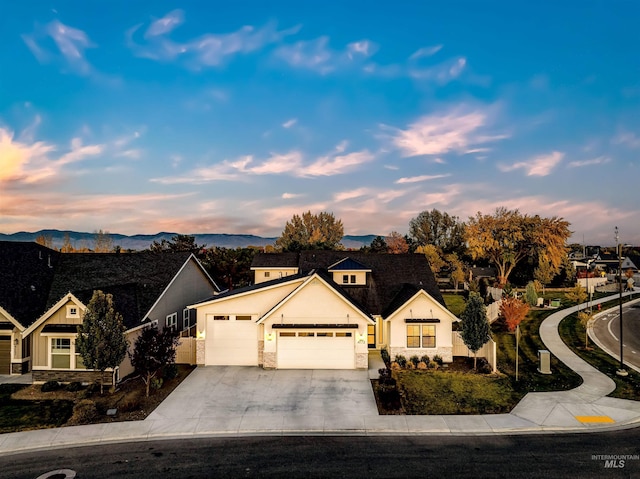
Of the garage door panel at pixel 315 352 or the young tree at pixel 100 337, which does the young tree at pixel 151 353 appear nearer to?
the young tree at pixel 100 337

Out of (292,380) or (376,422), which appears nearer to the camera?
(376,422)

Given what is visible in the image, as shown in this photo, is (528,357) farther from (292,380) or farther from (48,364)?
(48,364)

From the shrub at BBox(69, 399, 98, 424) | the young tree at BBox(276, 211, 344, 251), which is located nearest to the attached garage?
the shrub at BBox(69, 399, 98, 424)

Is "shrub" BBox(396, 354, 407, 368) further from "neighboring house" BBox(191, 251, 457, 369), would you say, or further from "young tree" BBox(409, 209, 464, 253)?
"young tree" BBox(409, 209, 464, 253)

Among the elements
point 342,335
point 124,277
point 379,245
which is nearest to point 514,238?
point 379,245

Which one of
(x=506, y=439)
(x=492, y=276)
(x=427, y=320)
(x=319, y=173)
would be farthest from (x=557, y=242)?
(x=506, y=439)

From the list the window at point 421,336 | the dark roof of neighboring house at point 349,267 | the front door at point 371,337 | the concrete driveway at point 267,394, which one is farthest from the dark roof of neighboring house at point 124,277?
the window at point 421,336
